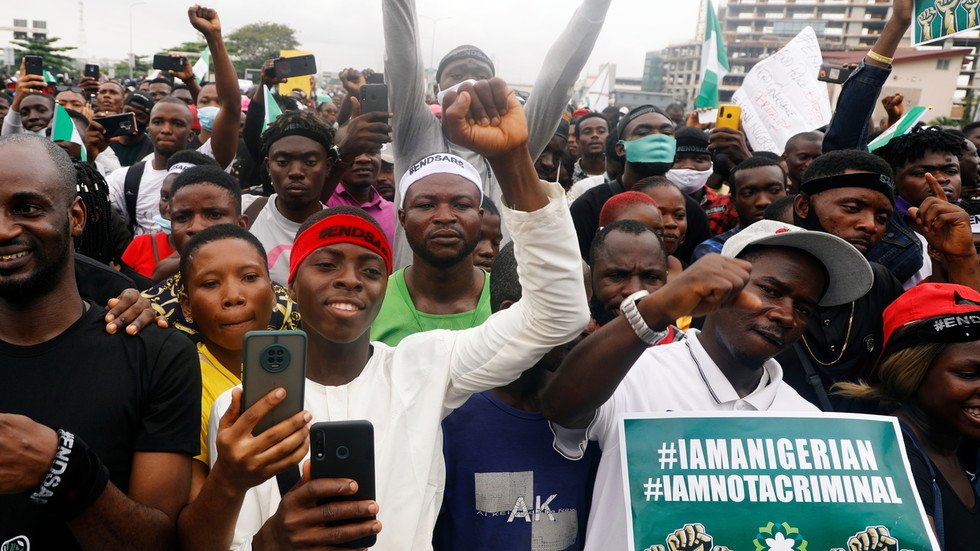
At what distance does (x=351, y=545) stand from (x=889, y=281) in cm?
281

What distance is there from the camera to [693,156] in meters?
6.24

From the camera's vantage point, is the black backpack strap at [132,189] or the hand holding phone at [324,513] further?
the black backpack strap at [132,189]

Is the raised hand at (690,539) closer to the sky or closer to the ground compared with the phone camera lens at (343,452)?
closer to the ground

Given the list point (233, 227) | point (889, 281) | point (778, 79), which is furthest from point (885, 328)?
point (778, 79)

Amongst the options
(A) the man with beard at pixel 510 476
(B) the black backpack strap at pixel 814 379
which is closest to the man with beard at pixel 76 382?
(A) the man with beard at pixel 510 476

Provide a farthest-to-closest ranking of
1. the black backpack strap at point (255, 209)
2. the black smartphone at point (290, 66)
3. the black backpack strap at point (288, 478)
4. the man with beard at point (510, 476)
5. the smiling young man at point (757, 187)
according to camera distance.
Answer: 1. the black smartphone at point (290, 66)
2. the smiling young man at point (757, 187)
3. the black backpack strap at point (255, 209)
4. the man with beard at point (510, 476)
5. the black backpack strap at point (288, 478)

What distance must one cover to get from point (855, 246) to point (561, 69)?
1.66 meters

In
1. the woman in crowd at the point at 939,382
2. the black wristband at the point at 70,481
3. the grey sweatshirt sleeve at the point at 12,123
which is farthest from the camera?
the grey sweatshirt sleeve at the point at 12,123

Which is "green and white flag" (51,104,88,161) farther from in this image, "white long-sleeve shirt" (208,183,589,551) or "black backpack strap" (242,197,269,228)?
"white long-sleeve shirt" (208,183,589,551)

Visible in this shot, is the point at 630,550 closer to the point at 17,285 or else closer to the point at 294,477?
the point at 294,477

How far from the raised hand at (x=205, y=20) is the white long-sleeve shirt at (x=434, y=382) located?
365cm

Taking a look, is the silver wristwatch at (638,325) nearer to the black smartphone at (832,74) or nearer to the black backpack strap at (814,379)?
the black backpack strap at (814,379)

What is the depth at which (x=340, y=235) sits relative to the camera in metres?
2.38

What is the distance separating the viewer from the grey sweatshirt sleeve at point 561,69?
3533mm
